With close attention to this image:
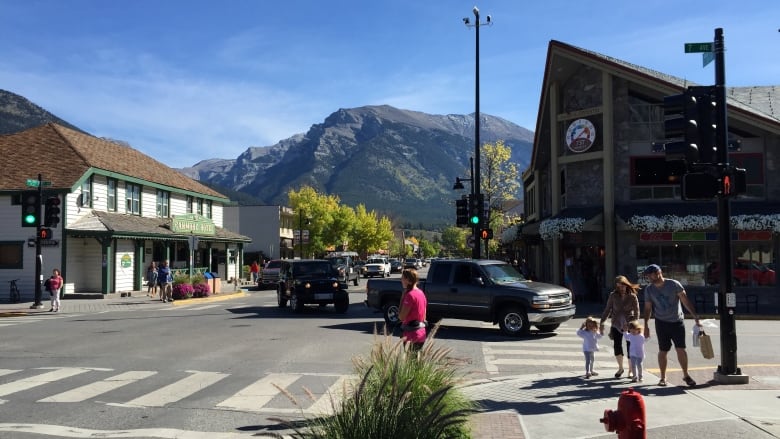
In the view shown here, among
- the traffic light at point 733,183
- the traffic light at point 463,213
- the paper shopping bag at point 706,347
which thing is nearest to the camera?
the paper shopping bag at point 706,347

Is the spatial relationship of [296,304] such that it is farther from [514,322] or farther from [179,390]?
[179,390]

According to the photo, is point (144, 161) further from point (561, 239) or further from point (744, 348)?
point (744, 348)

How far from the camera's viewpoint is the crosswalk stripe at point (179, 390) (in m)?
8.43

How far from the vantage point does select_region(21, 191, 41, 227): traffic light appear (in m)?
22.8

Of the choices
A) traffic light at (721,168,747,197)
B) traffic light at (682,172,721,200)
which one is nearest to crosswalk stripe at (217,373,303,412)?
traffic light at (682,172,721,200)

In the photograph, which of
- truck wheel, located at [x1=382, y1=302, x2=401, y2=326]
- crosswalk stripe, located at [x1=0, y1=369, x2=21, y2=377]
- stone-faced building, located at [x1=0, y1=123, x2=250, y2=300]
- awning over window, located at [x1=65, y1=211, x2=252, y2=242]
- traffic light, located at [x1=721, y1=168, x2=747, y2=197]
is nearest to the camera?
traffic light, located at [x1=721, y1=168, x2=747, y2=197]

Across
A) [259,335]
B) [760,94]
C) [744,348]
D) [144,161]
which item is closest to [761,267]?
[760,94]

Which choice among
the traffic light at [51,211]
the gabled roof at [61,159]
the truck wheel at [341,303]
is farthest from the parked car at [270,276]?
the truck wheel at [341,303]

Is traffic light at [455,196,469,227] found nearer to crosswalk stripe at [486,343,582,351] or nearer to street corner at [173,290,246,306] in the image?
crosswalk stripe at [486,343,582,351]

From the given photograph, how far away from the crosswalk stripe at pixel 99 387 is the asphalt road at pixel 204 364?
0.05ft

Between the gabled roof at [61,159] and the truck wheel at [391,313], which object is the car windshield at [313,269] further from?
the gabled roof at [61,159]

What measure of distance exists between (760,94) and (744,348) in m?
20.5

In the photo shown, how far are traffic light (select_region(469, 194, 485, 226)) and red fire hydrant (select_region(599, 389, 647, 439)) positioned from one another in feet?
65.0

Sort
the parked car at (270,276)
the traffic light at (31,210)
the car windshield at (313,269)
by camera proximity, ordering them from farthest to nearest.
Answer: the parked car at (270,276)
the traffic light at (31,210)
the car windshield at (313,269)
